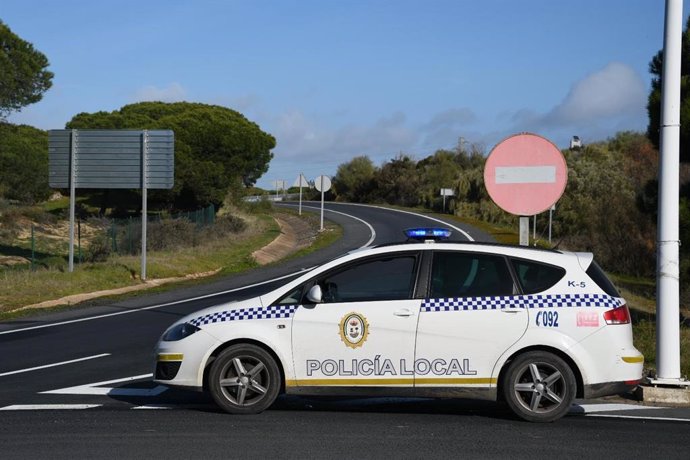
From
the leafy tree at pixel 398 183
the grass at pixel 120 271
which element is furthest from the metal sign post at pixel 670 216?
the leafy tree at pixel 398 183

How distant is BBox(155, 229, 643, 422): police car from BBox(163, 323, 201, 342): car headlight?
0.7 inches

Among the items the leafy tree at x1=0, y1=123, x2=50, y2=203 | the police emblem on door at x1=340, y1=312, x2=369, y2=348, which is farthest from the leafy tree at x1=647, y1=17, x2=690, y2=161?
the leafy tree at x1=0, y1=123, x2=50, y2=203

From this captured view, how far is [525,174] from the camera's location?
9.34m

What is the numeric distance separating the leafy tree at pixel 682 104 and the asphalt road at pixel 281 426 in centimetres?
736

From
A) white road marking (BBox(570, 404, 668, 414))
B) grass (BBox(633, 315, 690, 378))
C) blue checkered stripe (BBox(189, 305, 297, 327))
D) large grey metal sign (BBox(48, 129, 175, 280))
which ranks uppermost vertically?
large grey metal sign (BBox(48, 129, 175, 280))

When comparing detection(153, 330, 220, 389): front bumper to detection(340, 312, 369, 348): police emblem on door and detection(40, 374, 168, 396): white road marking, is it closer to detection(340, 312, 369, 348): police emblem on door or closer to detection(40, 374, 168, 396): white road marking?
detection(340, 312, 369, 348): police emblem on door

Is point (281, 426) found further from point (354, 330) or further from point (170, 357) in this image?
point (170, 357)

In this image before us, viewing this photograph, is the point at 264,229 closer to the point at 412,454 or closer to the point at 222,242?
the point at 222,242

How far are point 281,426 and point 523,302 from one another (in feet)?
7.71

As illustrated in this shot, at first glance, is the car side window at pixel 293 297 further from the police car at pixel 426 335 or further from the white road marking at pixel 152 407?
the white road marking at pixel 152 407

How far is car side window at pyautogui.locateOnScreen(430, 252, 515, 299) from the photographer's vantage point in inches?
321

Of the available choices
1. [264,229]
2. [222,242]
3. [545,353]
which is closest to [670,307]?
[545,353]

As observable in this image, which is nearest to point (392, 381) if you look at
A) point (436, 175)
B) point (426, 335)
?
point (426, 335)

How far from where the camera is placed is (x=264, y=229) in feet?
150
